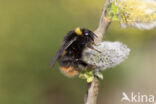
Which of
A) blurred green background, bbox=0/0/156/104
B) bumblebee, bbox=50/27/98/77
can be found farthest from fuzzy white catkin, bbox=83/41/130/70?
blurred green background, bbox=0/0/156/104

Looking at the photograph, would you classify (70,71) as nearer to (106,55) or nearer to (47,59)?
(106,55)

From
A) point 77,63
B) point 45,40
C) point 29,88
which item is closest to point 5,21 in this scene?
point 45,40

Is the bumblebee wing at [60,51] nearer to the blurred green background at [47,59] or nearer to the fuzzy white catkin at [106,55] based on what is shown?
the fuzzy white catkin at [106,55]

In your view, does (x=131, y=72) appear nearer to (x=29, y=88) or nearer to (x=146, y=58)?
(x=146, y=58)

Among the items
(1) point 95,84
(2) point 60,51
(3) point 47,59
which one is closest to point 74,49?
(2) point 60,51

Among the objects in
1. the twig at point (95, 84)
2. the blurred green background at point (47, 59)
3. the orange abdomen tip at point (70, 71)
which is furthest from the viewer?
the blurred green background at point (47, 59)

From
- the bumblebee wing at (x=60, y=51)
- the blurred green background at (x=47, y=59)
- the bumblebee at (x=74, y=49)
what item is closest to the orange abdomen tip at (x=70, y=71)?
the bumblebee at (x=74, y=49)
